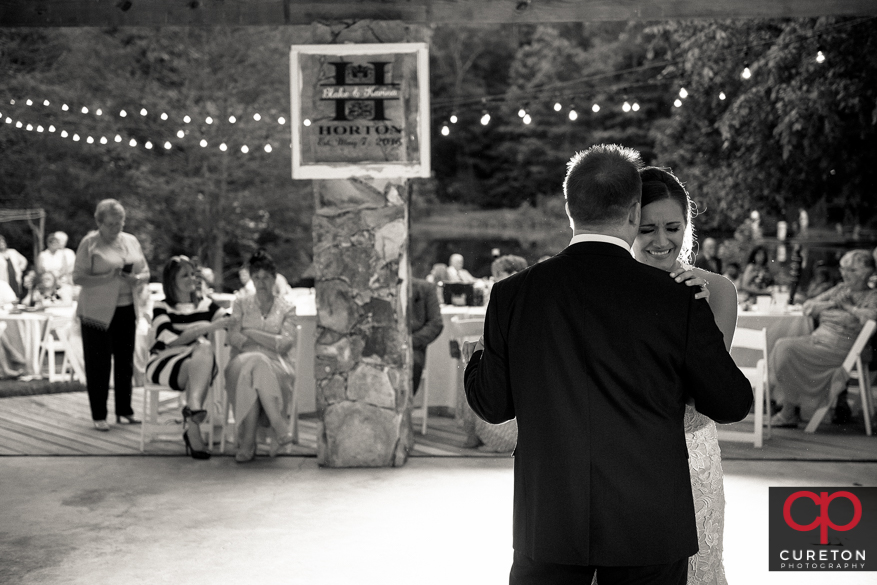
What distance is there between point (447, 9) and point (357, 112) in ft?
2.57

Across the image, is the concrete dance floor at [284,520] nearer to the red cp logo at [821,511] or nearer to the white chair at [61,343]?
the red cp logo at [821,511]

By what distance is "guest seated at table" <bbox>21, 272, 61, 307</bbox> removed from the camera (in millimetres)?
9500

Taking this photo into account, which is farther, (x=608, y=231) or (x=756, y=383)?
(x=756, y=383)

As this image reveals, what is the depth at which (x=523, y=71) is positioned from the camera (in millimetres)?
28547

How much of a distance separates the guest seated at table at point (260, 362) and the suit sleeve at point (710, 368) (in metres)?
4.30

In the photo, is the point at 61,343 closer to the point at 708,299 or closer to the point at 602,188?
the point at 708,299

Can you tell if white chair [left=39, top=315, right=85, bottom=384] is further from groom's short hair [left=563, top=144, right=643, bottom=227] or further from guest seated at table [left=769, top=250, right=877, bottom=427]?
groom's short hair [left=563, top=144, right=643, bottom=227]

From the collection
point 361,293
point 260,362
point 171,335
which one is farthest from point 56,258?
point 361,293

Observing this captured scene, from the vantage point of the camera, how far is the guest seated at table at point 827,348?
6.89m

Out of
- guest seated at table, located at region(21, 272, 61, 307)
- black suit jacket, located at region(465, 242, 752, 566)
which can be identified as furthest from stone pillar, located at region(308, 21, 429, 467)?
guest seated at table, located at region(21, 272, 61, 307)

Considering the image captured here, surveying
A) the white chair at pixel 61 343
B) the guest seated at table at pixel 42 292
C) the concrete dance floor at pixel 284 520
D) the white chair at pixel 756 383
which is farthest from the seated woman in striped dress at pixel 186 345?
the guest seated at table at pixel 42 292

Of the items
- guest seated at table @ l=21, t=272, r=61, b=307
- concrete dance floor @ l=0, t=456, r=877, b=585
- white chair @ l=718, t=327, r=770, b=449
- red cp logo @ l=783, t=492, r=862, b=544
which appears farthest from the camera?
guest seated at table @ l=21, t=272, r=61, b=307

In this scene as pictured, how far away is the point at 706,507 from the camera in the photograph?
8.24 feet

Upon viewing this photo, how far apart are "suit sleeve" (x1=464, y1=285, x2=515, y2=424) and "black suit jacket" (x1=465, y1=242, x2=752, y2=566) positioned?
32 mm
